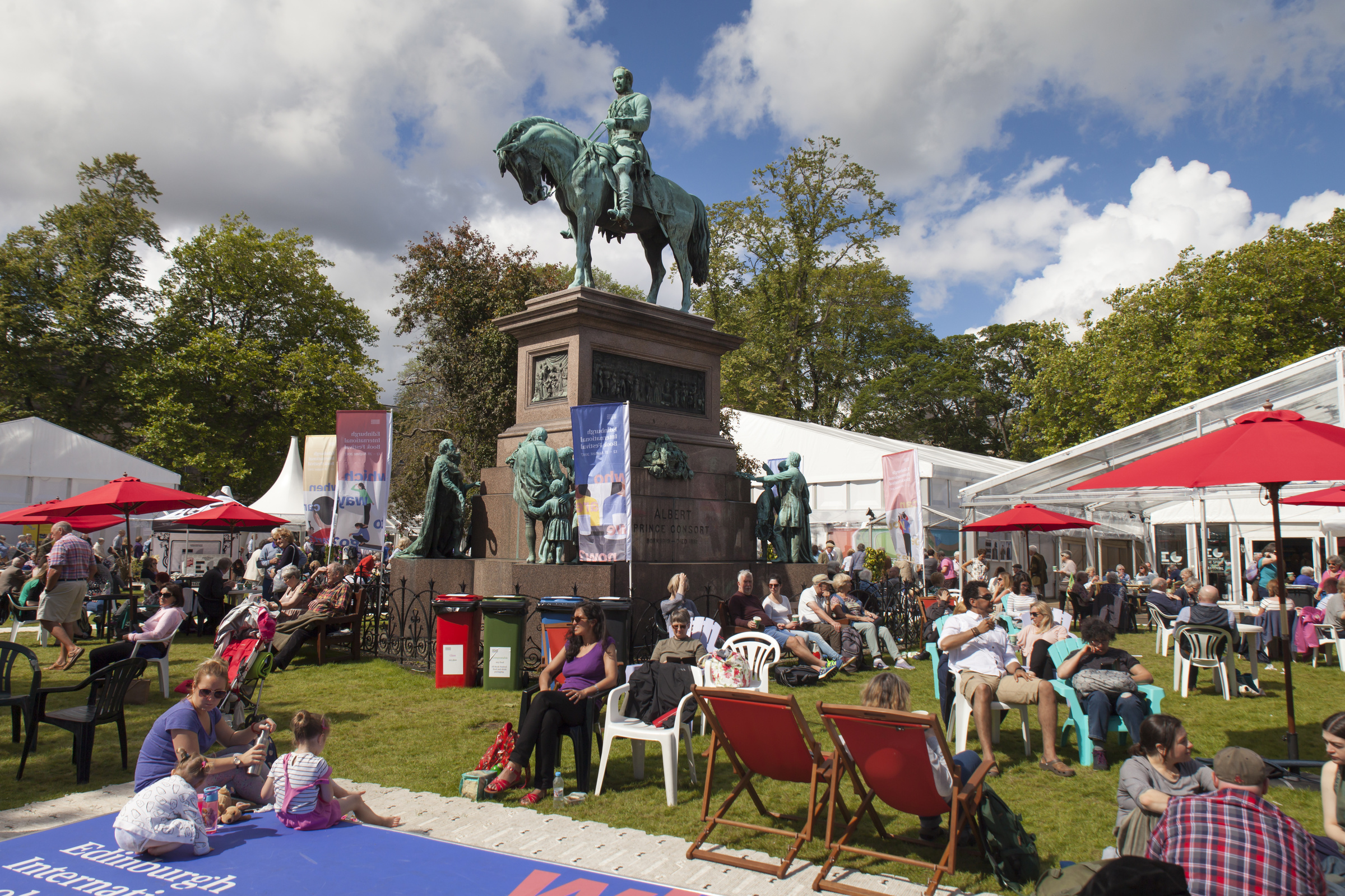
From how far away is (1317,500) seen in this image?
1256cm

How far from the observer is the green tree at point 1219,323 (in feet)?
89.1

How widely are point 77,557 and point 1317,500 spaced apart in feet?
57.0

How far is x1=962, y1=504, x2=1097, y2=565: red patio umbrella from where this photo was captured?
17703mm

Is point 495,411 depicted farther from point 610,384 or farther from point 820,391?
point 820,391

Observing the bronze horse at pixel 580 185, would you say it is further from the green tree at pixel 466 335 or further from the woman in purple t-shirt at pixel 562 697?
the green tree at pixel 466 335

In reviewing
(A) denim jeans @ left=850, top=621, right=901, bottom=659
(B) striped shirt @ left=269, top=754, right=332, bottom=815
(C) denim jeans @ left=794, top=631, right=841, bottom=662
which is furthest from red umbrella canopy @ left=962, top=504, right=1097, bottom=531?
(B) striped shirt @ left=269, top=754, right=332, bottom=815

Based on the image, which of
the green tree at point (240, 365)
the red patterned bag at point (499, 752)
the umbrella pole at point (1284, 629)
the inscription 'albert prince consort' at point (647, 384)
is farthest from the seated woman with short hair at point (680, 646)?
the green tree at point (240, 365)

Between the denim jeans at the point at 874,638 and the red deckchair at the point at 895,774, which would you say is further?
the denim jeans at the point at 874,638

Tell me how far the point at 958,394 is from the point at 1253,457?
40.6 m

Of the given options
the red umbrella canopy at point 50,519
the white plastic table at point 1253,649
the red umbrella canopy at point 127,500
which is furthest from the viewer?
the red umbrella canopy at point 50,519

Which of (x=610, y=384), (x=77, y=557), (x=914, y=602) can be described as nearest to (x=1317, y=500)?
(x=914, y=602)

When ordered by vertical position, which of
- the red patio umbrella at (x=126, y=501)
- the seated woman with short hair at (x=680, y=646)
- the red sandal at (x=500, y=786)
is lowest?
the red sandal at (x=500, y=786)

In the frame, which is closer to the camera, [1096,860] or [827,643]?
[1096,860]

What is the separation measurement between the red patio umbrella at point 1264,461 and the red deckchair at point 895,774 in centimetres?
309
